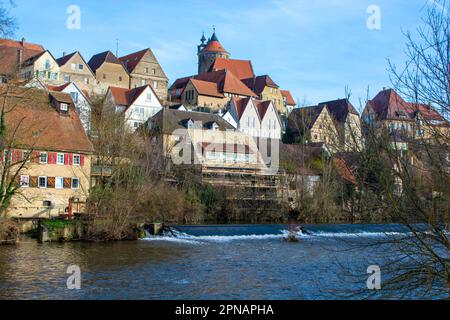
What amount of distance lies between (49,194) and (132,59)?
5499 cm

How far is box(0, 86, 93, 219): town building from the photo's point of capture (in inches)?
1374

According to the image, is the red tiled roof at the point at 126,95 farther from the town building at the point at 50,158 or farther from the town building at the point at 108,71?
the town building at the point at 50,158

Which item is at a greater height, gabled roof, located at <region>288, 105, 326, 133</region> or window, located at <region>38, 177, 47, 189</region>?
gabled roof, located at <region>288, 105, 326, 133</region>

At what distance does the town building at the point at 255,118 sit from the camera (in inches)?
2835

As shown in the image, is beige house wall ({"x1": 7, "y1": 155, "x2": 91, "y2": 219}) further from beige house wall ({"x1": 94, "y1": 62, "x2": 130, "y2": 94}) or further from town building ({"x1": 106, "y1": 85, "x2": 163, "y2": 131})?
beige house wall ({"x1": 94, "y1": 62, "x2": 130, "y2": 94})

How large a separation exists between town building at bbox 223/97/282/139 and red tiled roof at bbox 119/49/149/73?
64.6 ft

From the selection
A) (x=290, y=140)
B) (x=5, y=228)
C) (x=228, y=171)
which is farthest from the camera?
(x=290, y=140)

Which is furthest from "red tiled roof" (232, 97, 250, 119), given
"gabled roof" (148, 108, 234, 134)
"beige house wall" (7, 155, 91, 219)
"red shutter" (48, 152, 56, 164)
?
"red shutter" (48, 152, 56, 164)

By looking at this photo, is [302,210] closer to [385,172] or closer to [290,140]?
[290,140]

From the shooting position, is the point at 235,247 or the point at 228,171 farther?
the point at 228,171

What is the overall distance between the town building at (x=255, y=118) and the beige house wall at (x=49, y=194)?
33776mm
